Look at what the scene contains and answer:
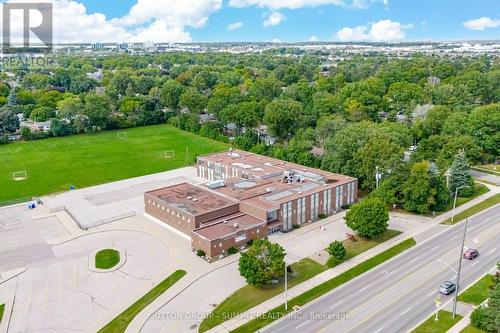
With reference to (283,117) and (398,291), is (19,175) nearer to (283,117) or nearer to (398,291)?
(283,117)

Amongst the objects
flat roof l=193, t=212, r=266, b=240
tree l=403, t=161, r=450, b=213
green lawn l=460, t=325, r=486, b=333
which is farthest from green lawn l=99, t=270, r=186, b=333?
tree l=403, t=161, r=450, b=213

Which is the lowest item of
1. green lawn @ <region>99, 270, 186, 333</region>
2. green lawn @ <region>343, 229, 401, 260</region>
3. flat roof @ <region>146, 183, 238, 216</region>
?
green lawn @ <region>99, 270, 186, 333</region>

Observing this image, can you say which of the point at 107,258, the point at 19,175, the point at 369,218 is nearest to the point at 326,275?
the point at 369,218

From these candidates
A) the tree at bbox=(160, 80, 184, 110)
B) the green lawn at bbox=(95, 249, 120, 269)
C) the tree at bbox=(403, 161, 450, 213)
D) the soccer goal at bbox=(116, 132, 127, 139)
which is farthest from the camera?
the tree at bbox=(160, 80, 184, 110)

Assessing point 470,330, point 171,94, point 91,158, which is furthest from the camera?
point 171,94

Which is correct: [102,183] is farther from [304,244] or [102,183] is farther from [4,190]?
[304,244]

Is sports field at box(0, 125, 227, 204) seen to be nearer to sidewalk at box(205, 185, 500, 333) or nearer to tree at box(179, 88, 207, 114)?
tree at box(179, 88, 207, 114)

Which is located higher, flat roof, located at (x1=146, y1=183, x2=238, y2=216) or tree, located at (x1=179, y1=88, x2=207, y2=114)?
tree, located at (x1=179, y1=88, x2=207, y2=114)

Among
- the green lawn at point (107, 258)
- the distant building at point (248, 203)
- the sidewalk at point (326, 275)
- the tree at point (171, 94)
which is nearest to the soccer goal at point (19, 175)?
the distant building at point (248, 203)
